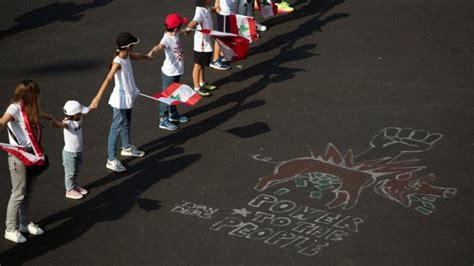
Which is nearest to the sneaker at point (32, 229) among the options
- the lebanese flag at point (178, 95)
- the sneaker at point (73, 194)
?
the sneaker at point (73, 194)

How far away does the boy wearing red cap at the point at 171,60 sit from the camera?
12.4 m

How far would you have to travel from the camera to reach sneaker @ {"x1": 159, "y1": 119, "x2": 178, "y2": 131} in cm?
1259

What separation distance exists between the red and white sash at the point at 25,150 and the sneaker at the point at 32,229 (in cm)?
90

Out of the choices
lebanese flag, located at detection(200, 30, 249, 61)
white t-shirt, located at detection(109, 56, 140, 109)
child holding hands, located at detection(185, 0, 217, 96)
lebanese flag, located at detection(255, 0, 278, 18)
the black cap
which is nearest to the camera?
the black cap

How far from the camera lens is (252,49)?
15773mm

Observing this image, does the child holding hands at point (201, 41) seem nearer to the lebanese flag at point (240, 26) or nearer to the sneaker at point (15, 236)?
the lebanese flag at point (240, 26)

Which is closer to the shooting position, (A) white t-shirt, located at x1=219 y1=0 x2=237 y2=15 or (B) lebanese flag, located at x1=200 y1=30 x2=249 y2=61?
(B) lebanese flag, located at x1=200 y1=30 x2=249 y2=61

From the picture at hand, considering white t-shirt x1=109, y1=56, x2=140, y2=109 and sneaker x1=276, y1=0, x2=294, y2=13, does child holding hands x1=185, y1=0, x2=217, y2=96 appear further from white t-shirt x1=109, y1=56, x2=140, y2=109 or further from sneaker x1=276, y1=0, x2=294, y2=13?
sneaker x1=276, y1=0, x2=294, y2=13

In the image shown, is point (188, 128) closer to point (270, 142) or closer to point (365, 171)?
point (270, 142)

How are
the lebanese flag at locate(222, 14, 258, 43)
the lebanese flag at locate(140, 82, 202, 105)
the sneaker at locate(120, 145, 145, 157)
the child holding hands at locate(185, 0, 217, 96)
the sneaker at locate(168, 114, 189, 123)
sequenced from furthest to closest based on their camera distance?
the lebanese flag at locate(222, 14, 258, 43)
the child holding hands at locate(185, 0, 217, 96)
the sneaker at locate(168, 114, 189, 123)
the lebanese flag at locate(140, 82, 202, 105)
the sneaker at locate(120, 145, 145, 157)

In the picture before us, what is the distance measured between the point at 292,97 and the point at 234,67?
1779mm

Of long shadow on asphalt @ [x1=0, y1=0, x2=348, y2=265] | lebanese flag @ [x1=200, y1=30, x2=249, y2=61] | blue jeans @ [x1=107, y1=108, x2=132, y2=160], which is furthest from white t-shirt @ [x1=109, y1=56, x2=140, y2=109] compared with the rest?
lebanese flag @ [x1=200, y1=30, x2=249, y2=61]

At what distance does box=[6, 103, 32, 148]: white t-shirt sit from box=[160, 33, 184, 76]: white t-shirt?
348 cm

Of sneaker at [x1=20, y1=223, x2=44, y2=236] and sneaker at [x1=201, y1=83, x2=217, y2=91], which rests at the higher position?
sneaker at [x1=201, y1=83, x2=217, y2=91]
